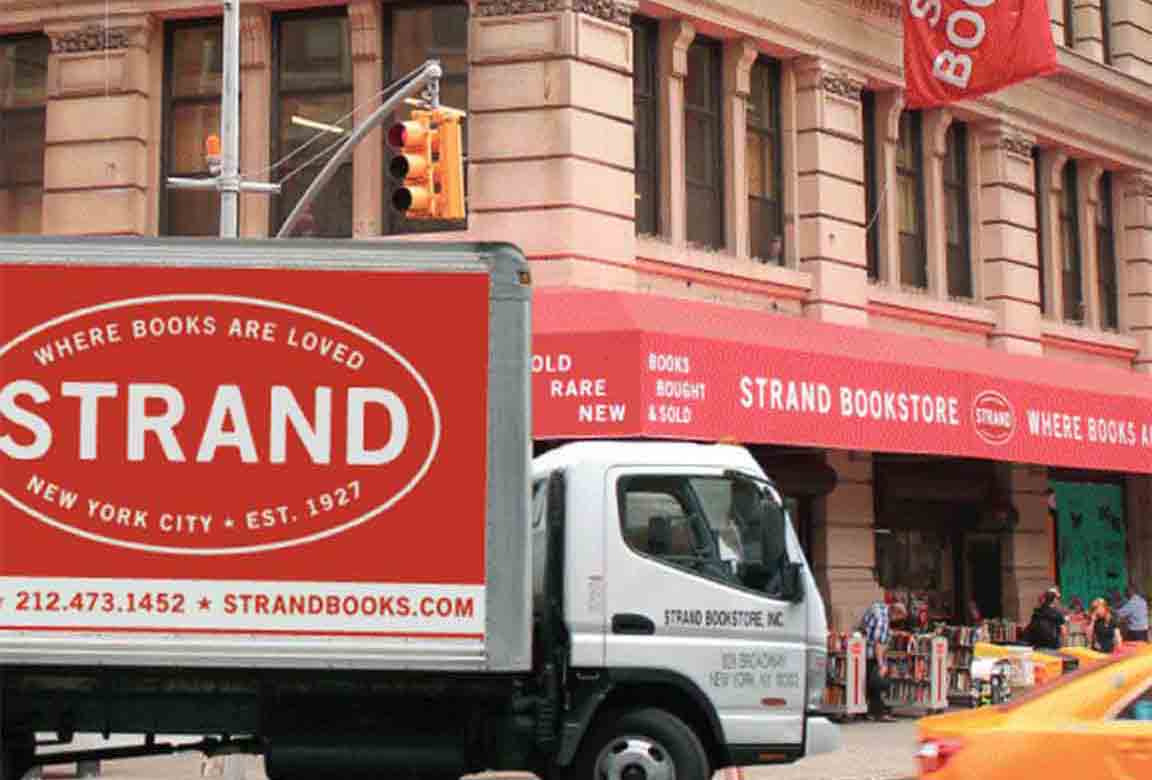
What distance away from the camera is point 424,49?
24.2 m

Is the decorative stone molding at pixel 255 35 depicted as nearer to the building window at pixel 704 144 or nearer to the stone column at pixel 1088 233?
the building window at pixel 704 144

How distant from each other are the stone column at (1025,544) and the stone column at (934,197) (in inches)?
135

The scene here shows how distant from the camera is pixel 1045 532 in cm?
3152

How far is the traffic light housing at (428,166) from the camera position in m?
18.7

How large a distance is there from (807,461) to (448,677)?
46.1 ft

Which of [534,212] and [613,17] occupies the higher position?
[613,17]

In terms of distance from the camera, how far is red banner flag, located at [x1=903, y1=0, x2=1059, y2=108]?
26828 mm

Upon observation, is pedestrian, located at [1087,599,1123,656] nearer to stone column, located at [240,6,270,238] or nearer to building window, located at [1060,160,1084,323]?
building window, located at [1060,160,1084,323]

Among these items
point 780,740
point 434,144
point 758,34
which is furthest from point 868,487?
point 780,740

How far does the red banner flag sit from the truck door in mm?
14650

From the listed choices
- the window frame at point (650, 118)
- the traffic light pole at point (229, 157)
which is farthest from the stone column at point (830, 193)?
the traffic light pole at point (229, 157)

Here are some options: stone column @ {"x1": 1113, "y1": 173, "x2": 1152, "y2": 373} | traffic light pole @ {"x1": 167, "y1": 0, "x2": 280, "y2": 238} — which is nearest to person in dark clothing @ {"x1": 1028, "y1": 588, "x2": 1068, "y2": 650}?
stone column @ {"x1": 1113, "y1": 173, "x2": 1152, "y2": 373}

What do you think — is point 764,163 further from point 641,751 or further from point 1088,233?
point 641,751

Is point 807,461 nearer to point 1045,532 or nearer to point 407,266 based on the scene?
point 1045,532
